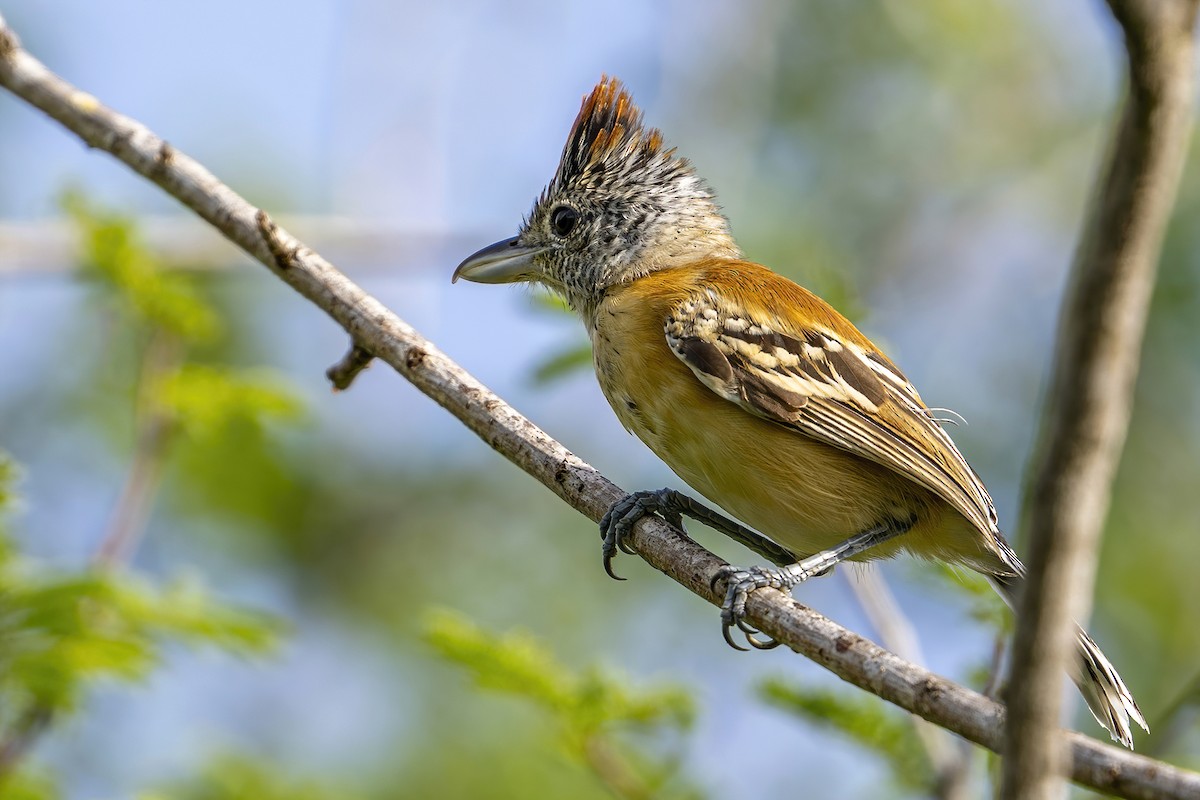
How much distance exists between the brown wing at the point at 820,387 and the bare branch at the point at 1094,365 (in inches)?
82.1

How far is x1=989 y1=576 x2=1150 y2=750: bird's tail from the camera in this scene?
3.55 metres

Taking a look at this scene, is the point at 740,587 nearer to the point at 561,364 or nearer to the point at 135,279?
the point at 561,364

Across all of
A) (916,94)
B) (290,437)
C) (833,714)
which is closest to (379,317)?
(833,714)

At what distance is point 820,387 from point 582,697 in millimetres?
1235

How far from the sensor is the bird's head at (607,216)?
4.86 meters

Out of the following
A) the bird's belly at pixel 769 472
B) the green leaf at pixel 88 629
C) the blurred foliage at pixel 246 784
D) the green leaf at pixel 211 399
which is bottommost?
the blurred foliage at pixel 246 784

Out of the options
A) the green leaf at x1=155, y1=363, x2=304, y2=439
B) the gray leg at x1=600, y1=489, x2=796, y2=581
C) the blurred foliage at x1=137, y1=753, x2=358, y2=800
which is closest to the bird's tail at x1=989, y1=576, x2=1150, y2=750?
the gray leg at x1=600, y1=489, x2=796, y2=581

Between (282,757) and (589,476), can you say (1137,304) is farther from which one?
(282,757)

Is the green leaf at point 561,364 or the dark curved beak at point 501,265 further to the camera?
the dark curved beak at point 501,265

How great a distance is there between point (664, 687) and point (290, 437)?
15.1ft

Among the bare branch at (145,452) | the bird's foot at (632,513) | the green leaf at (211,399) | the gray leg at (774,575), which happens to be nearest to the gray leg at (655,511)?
the bird's foot at (632,513)

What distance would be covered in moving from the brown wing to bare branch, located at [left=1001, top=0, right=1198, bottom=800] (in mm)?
2086

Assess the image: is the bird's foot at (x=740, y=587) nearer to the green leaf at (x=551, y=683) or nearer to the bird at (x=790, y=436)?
the bird at (x=790, y=436)

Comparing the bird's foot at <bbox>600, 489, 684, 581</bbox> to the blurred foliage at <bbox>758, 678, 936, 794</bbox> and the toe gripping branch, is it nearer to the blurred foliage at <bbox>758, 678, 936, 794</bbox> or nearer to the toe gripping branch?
the toe gripping branch
